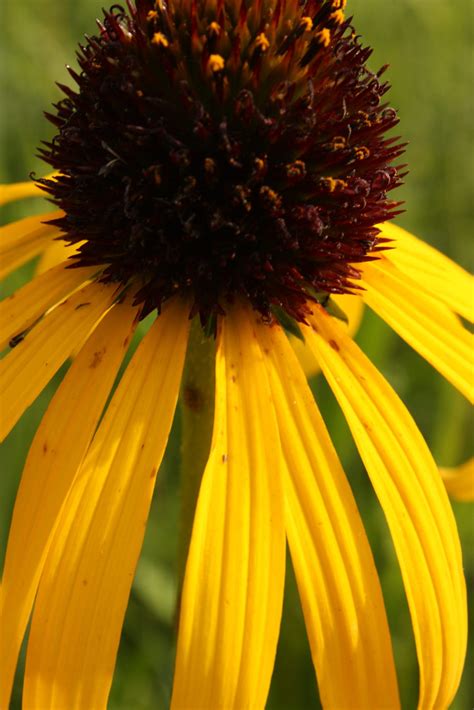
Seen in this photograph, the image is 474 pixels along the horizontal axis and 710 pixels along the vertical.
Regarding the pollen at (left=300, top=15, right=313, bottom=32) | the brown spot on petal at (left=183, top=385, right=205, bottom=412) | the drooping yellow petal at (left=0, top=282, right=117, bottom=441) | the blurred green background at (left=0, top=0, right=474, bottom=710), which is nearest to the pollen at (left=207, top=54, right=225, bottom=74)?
the pollen at (left=300, top=15, right=313, bottom=32)

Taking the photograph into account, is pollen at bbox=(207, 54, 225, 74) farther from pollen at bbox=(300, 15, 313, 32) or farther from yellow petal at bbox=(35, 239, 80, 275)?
yellow petal at bbox=(35, 239, 80, 275)

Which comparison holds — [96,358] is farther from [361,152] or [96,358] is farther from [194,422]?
[361,152]

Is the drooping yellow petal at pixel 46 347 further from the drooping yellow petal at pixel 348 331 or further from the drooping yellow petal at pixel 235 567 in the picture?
the drooping yellow petal at pixel 348 331

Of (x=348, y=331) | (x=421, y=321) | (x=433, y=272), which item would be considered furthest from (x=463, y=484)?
(x=348, y=331)

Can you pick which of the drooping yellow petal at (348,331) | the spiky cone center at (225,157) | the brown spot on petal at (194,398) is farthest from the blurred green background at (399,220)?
the spiky cone center at (225,157)

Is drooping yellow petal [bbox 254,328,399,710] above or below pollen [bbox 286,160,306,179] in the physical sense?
below
